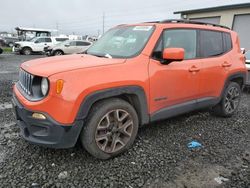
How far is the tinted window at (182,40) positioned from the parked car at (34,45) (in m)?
19.1

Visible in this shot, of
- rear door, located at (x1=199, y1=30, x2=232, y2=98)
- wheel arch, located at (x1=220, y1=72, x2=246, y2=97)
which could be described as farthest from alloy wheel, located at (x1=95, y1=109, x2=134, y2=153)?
wheel arch, located at (x1=220, y1=72, x2=246, y2=97)

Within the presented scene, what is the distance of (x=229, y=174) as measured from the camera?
300cm

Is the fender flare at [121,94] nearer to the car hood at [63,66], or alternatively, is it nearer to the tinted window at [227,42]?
the car hood at [63,66]

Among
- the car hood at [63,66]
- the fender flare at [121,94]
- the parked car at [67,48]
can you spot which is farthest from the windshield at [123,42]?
the parked car at [67,48]

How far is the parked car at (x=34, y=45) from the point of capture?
68.7 ft

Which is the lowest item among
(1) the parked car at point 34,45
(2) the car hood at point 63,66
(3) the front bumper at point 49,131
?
(1) the parked car at point 34,45

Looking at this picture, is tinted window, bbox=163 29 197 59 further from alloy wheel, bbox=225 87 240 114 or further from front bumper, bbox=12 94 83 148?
front bumper, bbox=12 94 83 148

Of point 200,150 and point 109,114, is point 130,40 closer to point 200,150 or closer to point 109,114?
point 109,114

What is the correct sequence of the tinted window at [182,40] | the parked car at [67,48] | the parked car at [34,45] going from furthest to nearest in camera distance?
1. the parked car at [34,45]
2. the parked car at [67,48]
3. the tinted window at [182,40]

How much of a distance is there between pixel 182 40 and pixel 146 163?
2.10m

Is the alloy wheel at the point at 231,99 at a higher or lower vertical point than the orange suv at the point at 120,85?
lower


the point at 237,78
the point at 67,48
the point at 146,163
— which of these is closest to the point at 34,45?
the point at 67,48

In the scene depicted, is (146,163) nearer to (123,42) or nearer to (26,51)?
(123,42)

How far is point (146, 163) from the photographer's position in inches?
123
